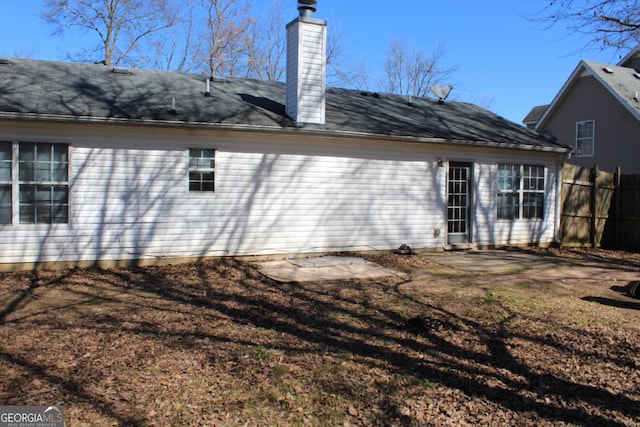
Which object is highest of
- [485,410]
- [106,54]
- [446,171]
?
[106,54]

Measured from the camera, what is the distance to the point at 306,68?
36.9ft

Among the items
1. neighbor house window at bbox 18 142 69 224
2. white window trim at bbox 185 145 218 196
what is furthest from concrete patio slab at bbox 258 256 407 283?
neighbor house window at bbox 18 142 69 224

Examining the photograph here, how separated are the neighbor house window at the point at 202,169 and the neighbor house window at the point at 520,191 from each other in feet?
23.8

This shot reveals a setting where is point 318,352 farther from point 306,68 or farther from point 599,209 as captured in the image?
point 599,209

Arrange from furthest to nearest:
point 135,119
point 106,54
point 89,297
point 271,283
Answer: point 106,54, point 135,119, point 271,283, point 89,297

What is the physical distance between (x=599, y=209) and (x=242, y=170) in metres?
10.1

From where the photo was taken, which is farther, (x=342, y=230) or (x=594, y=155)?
(x=594, y=155)

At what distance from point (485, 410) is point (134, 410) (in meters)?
2.60

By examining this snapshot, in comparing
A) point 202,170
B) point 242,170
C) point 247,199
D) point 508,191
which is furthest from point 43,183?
point 508,191

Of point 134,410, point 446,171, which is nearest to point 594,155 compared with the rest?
point 446,171

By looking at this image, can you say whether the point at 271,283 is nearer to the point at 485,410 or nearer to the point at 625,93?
the point at 485,410

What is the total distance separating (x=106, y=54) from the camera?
27.1m

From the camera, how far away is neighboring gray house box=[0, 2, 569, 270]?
918cm

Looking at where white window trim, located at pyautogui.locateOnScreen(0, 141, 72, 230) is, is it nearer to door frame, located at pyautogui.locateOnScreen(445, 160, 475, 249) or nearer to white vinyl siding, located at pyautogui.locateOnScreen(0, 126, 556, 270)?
white vinyl siding, located at pyautogui.locateOnScreen(0, 126, 556, 270)
